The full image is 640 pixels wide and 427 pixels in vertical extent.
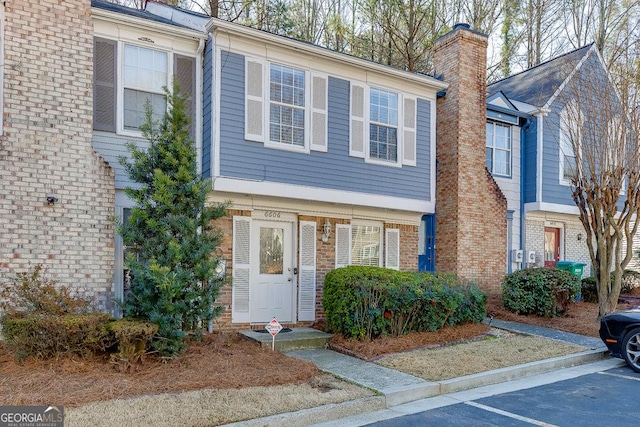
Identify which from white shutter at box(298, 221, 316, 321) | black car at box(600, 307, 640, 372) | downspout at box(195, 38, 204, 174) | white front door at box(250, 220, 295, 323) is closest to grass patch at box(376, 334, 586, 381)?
black car at box(600, 307, 640, 372)

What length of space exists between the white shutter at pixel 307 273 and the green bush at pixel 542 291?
4.56 meters

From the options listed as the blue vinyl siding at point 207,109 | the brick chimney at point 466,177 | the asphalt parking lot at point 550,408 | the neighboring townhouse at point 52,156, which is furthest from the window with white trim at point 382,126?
the asphalt parking lot at point 550,408

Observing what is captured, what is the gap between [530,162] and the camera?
1459cm

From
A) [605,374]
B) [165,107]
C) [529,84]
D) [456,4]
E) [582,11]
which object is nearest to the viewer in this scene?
[605,374]

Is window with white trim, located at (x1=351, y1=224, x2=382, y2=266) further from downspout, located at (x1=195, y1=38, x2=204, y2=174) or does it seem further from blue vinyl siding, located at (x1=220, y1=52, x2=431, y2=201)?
downspout, located at (x1=195, y1=38, x2=204, y2=174)

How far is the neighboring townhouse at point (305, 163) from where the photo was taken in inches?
368

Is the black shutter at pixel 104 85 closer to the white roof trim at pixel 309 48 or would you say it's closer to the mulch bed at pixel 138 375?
the white roof trim at pixel 309 48

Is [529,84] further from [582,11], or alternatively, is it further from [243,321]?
[243,321]

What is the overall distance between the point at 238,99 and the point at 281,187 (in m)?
1.78

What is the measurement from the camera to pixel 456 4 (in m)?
20.7

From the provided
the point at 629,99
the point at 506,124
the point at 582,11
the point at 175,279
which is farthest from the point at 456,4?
the point at 175,279

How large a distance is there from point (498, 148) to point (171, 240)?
1043cm

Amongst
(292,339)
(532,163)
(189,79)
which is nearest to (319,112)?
(189,79)

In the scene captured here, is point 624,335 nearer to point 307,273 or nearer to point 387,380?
point 387,380
